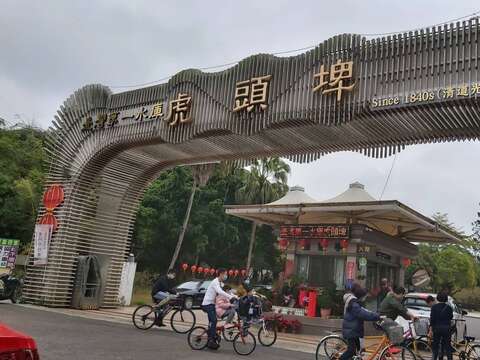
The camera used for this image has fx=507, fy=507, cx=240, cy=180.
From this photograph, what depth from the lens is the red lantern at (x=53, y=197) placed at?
52.0 ft

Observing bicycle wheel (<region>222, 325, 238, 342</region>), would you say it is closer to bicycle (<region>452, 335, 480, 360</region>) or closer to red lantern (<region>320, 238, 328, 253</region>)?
bicycle (<region>452, 335, 480, 360</region>)

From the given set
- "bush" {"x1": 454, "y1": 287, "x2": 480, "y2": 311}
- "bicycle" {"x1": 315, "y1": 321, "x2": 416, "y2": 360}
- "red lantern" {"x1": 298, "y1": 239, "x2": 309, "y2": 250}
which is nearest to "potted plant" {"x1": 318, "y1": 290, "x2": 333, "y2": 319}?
"red lantern" {"x1": 298, "y1": 239, "x2": 309, "y2": 250}

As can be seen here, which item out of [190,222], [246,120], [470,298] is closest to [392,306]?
[246,120]

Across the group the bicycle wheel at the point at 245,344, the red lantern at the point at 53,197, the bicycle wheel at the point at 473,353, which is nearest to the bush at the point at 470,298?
the bicycle wheel at the point at 473,353

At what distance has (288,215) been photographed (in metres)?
19.3

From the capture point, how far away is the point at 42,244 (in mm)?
15594

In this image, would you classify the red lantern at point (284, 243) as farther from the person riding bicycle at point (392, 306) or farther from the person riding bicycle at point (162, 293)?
the person riding bicycle at point (392, 306)

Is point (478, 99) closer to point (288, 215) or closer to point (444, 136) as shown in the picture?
point (444, 136)

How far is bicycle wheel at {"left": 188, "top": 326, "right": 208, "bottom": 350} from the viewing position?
32.3ft

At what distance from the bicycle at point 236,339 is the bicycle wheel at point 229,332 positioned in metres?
0.07

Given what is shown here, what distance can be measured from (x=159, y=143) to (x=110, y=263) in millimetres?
4846

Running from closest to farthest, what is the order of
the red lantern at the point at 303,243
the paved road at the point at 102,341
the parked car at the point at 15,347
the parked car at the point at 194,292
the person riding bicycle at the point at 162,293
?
1. the parked car at the point at 15,347
2. the paved road at the point at 102,341
3. the person riding bicycle at the point at 162,293
4. the red lantern at the point at 303,243
5. the parked car at the point at 194,292

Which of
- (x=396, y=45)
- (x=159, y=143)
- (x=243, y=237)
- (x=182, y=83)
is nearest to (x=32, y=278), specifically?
(x=159, y=143)

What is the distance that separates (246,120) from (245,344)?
513 cm
